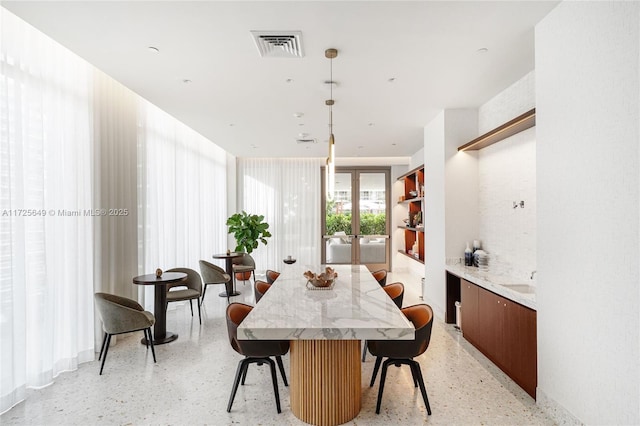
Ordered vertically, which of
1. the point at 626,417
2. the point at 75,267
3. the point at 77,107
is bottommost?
the point at 626,417

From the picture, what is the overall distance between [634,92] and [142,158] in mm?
4871

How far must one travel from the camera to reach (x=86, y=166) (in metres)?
3.34

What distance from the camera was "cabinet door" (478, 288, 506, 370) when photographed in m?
3.01

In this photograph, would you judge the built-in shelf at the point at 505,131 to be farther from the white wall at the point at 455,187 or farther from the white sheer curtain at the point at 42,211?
the white sheer curtain at the point at 42,211

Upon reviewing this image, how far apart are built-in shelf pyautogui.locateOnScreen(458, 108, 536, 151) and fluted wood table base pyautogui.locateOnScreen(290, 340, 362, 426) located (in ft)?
8.05

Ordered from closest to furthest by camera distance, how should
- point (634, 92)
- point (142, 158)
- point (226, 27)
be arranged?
point (634, 92)
point (226, 27)
point (142, 158)

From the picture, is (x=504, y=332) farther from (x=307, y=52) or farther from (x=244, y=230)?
(x=244, y=230)

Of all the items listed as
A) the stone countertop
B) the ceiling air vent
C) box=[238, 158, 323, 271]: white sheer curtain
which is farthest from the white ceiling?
box=[238, 158, 323, 271]: white sheer curtain

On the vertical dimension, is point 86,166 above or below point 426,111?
below

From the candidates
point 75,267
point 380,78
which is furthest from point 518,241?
point 75,267

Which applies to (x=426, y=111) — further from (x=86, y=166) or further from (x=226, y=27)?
(x=86, y=166)

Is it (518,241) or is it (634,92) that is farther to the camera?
(518,241)

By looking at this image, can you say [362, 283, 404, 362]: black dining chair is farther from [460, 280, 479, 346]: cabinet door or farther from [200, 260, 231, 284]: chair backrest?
[200, 260, 231, 284]: chair backrest

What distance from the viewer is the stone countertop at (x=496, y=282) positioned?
270cm
